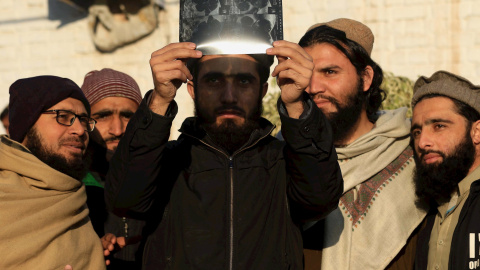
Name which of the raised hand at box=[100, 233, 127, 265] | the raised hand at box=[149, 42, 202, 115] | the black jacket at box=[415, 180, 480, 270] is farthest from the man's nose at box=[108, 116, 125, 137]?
the black jacket at box=[415, 180, 480, 270]

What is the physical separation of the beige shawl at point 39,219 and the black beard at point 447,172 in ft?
5.85

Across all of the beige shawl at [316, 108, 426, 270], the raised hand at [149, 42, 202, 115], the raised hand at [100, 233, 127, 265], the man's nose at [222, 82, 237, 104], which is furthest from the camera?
the beige shawl at [316, 108, 426, 270]

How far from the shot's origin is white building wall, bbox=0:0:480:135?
8883 millimetres

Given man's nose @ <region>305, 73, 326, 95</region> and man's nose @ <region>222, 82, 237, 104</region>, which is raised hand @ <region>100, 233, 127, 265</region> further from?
man's nose @ <region>305, 73, 326, 95</region>

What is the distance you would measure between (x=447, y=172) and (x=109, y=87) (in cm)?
229

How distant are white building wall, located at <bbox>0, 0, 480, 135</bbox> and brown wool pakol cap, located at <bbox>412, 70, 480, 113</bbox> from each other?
4.90m

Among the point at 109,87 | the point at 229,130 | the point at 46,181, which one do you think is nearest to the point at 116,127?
the point at 109,87

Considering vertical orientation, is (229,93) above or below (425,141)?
above

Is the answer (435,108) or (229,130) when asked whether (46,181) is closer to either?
(229,130)

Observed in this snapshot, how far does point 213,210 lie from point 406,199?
4.31 ft

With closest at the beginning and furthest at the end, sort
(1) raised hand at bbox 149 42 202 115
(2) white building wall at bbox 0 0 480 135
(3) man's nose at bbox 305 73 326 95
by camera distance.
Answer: (1) raised hand at bbox 149 42 202 115 → (3) man's nose at bbox 305 73 326 95 → (2) white building wall at bbox 0 0 480 135

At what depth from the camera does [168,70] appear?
A: 3039 mm

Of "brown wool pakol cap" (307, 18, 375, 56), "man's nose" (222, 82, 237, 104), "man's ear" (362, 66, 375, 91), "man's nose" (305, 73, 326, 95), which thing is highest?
"brown wool pakol cap" (307, 18, 375, 56)

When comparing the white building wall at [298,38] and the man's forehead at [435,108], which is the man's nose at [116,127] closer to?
the man's forehead at [435,108]
